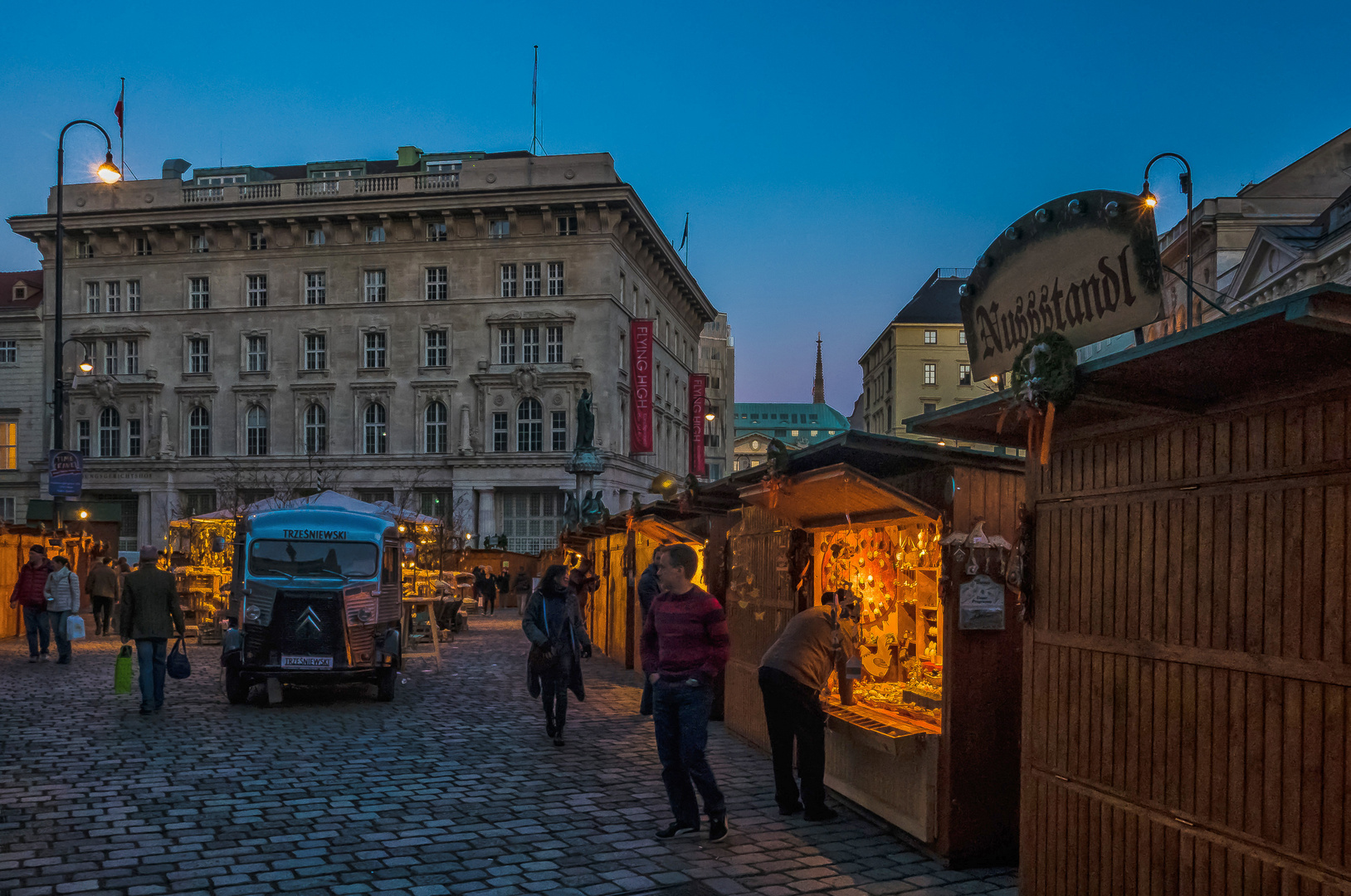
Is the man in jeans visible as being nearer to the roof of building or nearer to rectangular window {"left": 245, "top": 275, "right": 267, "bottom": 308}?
rectangular window {"left": 245, "top": 275, "right": 267, "bottom": 308}

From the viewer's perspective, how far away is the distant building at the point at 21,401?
60469 millimetres

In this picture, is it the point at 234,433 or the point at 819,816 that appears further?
the point at 234,433

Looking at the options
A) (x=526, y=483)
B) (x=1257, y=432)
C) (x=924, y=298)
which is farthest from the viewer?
(x=924, y=298)

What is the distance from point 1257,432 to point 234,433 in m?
59.4

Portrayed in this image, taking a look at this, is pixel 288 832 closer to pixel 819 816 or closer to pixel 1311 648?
pixel 819 816

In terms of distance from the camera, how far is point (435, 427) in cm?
5734

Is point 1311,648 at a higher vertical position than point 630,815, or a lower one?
higher

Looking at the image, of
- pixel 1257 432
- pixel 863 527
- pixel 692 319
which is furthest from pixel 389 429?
pixel 1257 432

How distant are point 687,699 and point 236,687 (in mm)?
8737

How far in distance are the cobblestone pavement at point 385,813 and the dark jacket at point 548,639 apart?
0.65 m

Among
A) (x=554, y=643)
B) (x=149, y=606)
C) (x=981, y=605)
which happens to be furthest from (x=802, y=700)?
(x=149, y=606)

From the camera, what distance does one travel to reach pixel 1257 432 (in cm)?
462

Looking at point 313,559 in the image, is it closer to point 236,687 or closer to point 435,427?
point 236,687

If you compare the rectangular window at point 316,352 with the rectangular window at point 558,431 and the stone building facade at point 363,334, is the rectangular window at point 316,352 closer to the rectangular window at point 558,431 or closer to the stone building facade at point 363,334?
the stone building facade at point 363,334
